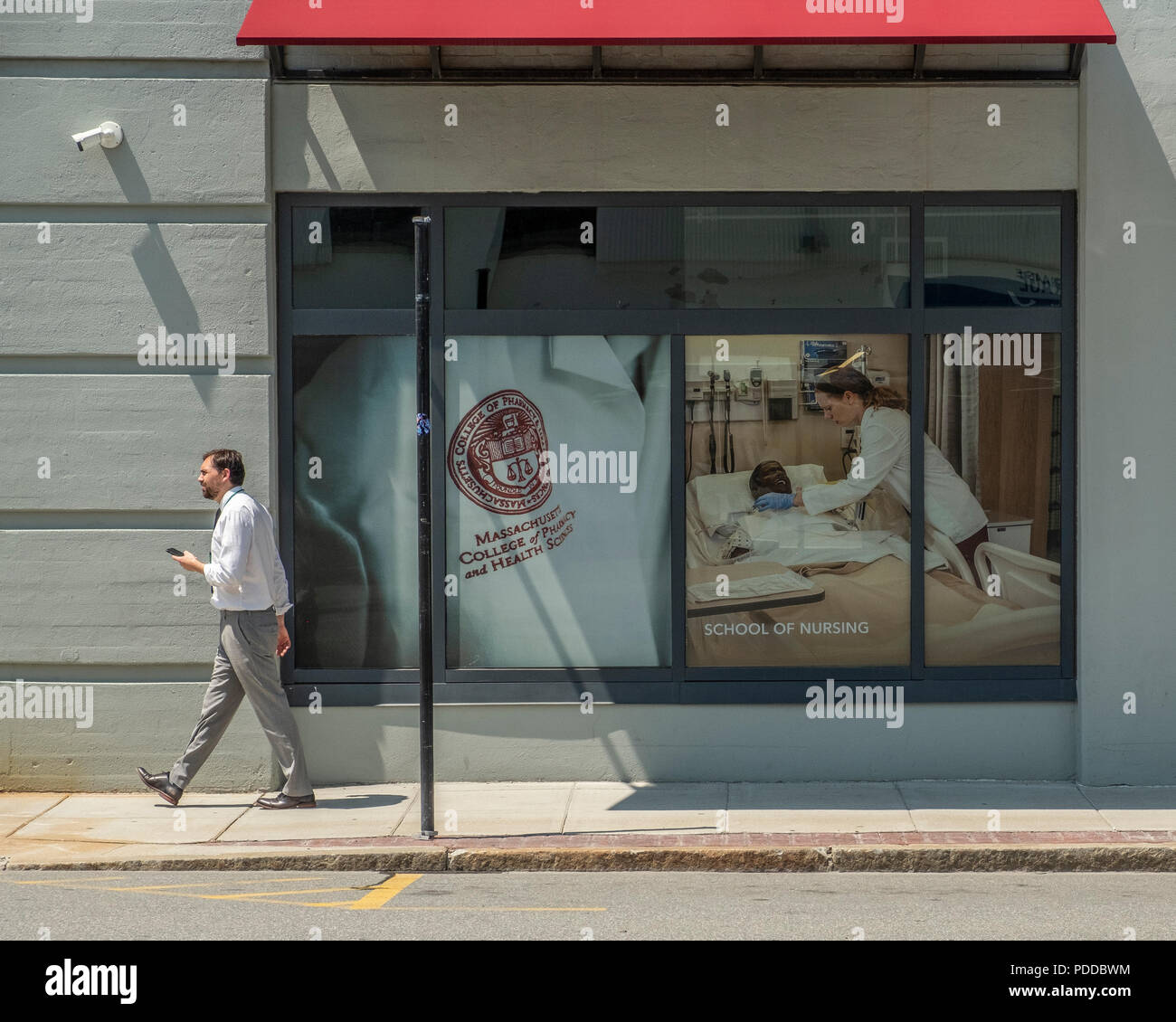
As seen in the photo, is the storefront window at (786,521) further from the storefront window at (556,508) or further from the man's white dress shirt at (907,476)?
the storefront window at (556,508)

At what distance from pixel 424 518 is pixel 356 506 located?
1.63 m

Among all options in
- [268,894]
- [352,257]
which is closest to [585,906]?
[268,894]

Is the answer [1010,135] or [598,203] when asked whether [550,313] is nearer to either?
[598,203]

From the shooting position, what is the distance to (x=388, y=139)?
8734 mm

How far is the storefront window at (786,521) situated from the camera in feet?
29.4

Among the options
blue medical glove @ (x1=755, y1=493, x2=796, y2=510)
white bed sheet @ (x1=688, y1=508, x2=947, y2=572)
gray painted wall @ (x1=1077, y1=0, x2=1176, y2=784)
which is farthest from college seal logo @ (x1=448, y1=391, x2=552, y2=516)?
gray painted wall @ (x1=1077, y1=0, x2=1176, y2=784)

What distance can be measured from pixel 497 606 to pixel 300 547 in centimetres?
135

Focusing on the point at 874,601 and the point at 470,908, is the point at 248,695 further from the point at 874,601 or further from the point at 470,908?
the point at 874,601

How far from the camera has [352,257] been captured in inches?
351

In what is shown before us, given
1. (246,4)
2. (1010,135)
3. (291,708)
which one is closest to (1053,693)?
(1010,135)

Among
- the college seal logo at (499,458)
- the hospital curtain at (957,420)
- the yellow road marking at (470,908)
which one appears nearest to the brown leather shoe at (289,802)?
the yellow road marking at (470,908)

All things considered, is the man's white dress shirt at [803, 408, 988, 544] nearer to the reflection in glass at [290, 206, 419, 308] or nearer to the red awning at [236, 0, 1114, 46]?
the red awning at [236, 0, 1114, 46]

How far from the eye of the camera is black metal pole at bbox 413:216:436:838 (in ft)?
24.5

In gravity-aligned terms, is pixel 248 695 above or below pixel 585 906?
above
